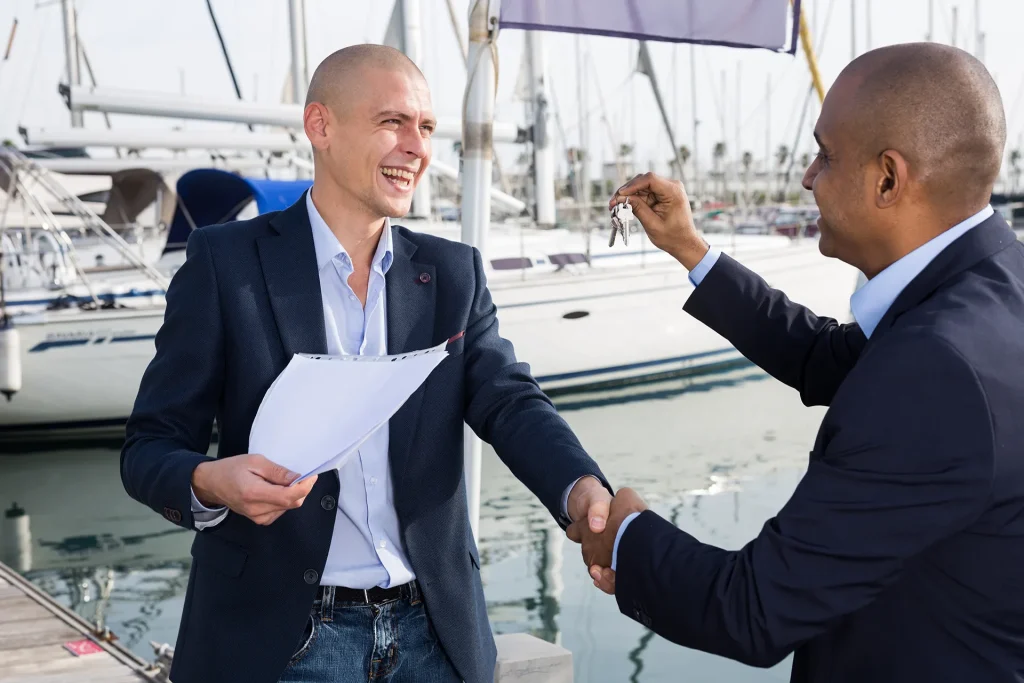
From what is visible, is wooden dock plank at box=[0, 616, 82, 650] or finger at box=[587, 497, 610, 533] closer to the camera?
finger at box=[587, 497, 610, 533]

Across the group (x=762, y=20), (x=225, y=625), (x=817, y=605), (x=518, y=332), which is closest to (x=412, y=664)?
(x=225, y=625)

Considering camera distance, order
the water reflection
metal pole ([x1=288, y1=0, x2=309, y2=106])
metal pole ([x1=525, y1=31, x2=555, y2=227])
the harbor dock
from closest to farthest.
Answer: the harbor dock, the water reflection, metal pole ([x1=288, y1=0, x2=309, y2=106]), metal pole ([x1=525, y1=31, x2=555, y2=227])

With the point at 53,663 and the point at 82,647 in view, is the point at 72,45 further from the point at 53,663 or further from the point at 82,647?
Result: the point at 53,663

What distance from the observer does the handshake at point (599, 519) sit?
74.3 inches

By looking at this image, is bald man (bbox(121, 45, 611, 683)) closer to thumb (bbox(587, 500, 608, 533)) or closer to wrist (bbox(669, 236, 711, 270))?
thumb (bbox(587, 500, 608, 533))

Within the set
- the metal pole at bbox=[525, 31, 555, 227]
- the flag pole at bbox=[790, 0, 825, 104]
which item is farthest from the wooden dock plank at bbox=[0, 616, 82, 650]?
the metal pole at bbox=[525, 31, 555, 227]

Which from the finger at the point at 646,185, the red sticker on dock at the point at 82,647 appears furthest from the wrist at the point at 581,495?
the red sticker on dock at the point at 82,647

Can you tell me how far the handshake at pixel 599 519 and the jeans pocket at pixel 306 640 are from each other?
0.54 meters

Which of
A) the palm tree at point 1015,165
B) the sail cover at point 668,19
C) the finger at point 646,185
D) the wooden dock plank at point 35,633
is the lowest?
the palm tree at point 1015,165

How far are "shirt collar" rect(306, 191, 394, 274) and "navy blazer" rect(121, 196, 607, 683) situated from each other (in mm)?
22

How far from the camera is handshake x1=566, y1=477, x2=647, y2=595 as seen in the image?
1.89m

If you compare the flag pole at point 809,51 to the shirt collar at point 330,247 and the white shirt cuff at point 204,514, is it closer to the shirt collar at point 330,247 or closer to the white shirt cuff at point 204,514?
the shirt collar at point 330,247

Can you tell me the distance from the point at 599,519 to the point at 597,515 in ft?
0.04

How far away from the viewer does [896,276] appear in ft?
5.71
